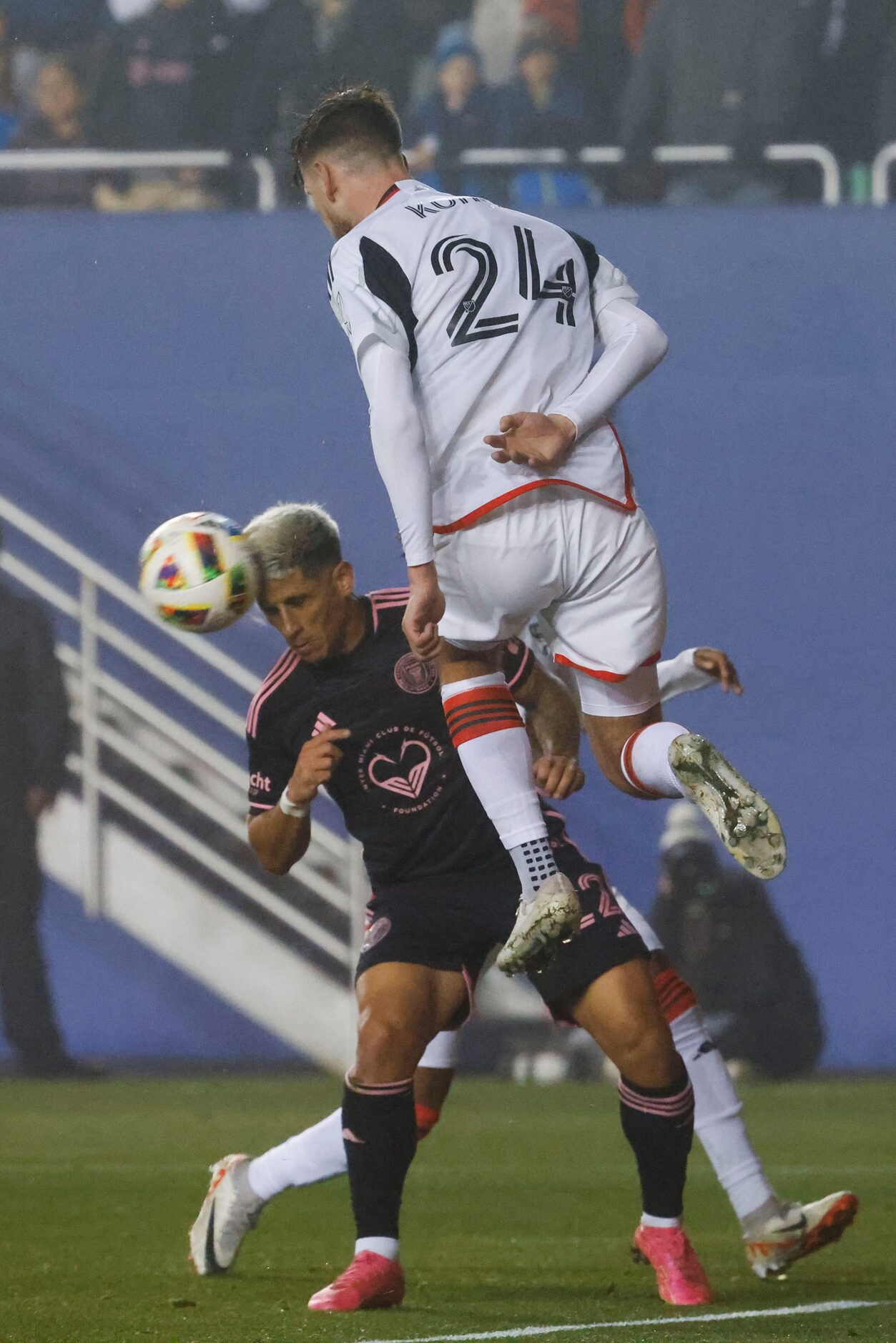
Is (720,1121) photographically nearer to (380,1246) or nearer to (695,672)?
(380,1246)

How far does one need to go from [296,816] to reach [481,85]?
5840mm

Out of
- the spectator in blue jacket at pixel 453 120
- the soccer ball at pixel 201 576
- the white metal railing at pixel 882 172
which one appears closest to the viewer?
the soccer ball at pixel 201 576

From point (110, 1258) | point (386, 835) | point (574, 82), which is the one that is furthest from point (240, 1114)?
point (574, 82)

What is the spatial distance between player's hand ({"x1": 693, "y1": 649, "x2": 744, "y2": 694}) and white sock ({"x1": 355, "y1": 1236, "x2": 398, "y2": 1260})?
50.5 inches

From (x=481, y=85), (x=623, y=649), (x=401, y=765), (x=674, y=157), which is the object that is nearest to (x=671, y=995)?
(x=401, y=765)

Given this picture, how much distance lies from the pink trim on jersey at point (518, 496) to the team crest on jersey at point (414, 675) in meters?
0.52

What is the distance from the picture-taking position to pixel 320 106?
12.2 feet

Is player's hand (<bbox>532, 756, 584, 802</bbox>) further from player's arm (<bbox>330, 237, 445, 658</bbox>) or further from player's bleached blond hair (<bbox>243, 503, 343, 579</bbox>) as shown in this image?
player's bleached blond hair (<bbox>243, 503, 343, 579</bbox>)

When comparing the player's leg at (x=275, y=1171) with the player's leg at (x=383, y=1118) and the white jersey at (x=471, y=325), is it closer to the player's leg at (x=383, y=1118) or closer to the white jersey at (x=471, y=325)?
the player's leg at (x=383, y=1118)

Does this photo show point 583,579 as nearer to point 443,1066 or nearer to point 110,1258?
point 443,1066

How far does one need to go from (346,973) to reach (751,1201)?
4.30 meters

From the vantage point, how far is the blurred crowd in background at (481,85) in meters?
8.76

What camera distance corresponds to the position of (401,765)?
411cm

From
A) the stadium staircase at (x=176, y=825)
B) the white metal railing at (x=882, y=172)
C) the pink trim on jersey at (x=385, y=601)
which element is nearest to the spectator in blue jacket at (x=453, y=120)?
the white metal railing at (x=882, y=172)
